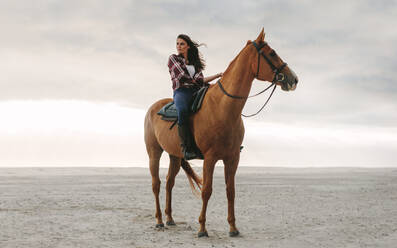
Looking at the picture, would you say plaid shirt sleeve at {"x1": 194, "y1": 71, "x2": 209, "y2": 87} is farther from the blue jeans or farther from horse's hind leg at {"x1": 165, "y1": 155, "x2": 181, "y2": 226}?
horse's hind leg at {"x1": 165, "y1": 155, "x2": 181, "y2": 226}

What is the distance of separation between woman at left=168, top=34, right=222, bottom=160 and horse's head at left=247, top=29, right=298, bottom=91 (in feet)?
4.43

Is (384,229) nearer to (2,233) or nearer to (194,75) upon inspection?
(194,75)

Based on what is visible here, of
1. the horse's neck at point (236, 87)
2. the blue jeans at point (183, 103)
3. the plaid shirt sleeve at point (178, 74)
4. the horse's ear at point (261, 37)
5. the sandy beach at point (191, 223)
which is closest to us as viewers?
the horse's ear at point (261, 37)

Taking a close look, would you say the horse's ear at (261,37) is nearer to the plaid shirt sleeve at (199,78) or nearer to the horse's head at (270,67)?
the horse's head at (270,67)

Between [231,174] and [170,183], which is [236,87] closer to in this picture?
[231,174]

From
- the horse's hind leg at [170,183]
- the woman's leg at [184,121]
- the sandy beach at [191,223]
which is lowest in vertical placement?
the sandy beach at [191,223]

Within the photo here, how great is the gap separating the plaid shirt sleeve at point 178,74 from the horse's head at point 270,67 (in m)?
1.53

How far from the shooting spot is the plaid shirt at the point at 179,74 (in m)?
7.74

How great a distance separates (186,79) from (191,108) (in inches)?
25.6

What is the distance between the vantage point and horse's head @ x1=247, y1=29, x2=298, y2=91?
672cm

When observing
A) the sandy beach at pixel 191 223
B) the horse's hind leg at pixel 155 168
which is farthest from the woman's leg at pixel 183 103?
the sandy beach at pixel 191 223

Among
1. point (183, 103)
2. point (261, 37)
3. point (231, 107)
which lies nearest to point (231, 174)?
point (231, 107)

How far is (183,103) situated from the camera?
24.8ft

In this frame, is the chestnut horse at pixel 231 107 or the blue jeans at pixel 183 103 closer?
the chestnut horse at pixel 231 107
